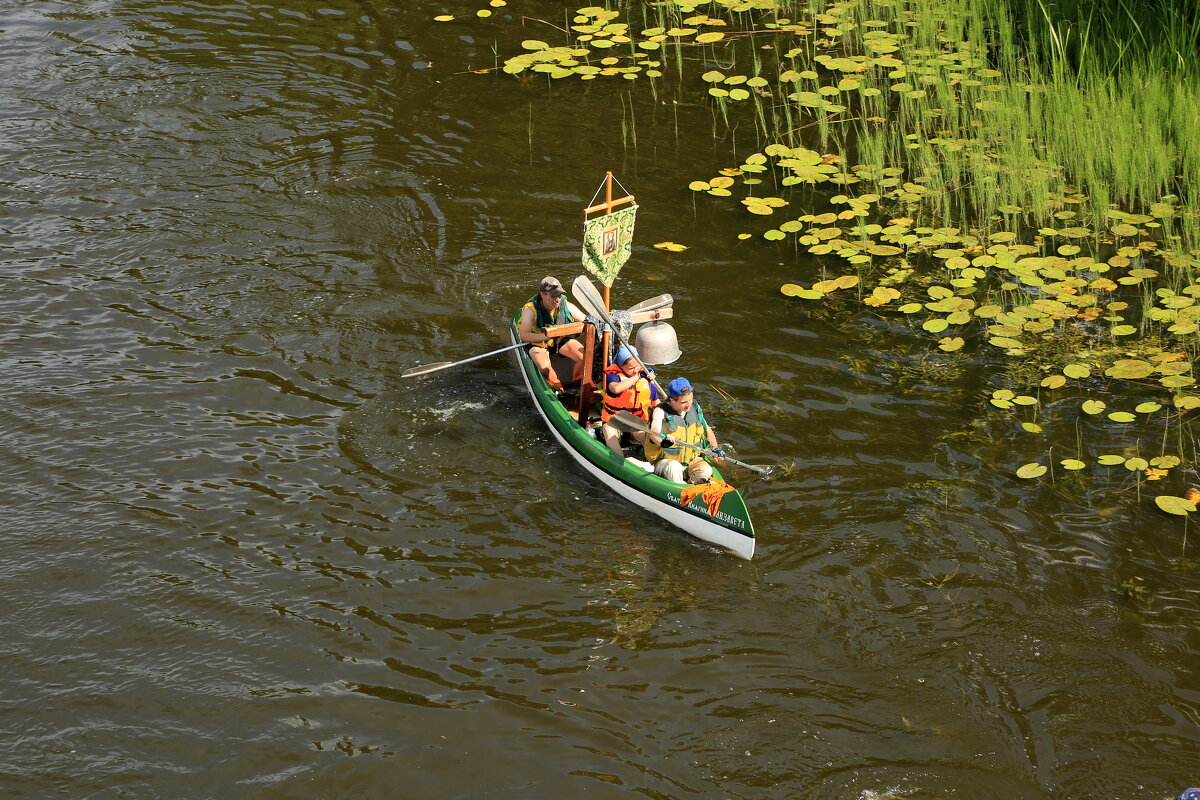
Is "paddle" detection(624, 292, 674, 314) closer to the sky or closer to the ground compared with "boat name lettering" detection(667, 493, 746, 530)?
closer to the sky

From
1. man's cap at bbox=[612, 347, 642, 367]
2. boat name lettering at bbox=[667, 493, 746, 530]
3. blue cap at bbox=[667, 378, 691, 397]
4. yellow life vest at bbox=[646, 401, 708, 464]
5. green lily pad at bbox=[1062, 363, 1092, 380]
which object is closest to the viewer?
boat name lettering at bbox=[667, 493, 746, 530]

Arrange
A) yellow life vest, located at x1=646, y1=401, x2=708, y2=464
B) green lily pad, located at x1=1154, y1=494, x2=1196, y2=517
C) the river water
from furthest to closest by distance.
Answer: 1. yellow life vest, located at x1=646, y1=401, x2=708, y2=464
2. green lily pad, located at x1=1154, y1=494, x2=1196, y2=517
3. the river water

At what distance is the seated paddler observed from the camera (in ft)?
31.6

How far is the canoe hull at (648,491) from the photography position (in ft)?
28.3

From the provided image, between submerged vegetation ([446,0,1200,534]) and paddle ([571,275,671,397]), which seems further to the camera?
submerged vegetation ([446,0,1200,534])

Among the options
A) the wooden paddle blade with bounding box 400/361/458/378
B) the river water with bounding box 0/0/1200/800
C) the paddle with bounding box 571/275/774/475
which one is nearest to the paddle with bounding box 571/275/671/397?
the paddle with bounding box 571/275/774/475

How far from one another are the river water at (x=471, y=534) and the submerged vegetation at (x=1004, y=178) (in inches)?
19.7

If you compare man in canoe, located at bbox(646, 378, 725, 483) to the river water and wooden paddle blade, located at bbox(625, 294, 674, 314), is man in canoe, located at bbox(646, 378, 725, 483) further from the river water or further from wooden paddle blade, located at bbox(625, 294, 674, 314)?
wooden paddle blade, located at bbox(625, 294, 674, 314)

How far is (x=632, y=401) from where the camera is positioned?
9.70m

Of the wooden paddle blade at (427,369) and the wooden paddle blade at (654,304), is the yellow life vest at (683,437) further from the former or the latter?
the wooden paddle blade at (427,369)

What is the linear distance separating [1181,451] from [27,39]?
15.7m

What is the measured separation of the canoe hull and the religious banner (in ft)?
3.72

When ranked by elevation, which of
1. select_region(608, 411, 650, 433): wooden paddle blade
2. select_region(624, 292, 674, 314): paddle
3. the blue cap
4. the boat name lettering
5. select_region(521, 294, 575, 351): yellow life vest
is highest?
select_region(624, 292, 674, 314): paddle

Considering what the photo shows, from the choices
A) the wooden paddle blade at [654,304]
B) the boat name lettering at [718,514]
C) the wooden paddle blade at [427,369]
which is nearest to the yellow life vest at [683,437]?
the boat name lettering at [718,514]
